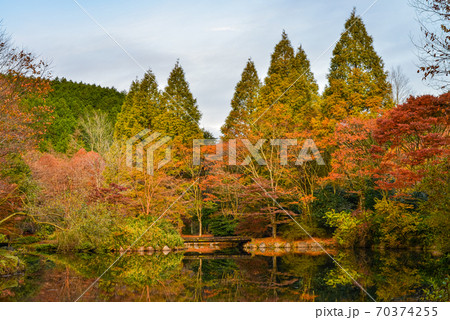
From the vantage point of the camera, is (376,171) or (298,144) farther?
(298,144)

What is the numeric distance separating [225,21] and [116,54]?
553 centimetres

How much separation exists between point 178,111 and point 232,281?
17.8 metres

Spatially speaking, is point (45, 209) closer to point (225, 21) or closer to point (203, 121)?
point (225, 21)

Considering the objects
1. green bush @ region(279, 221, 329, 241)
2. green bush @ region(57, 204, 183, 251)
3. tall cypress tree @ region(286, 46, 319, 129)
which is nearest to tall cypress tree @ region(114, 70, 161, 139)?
tall cypress tree @ region(286, 46, 319, 129)

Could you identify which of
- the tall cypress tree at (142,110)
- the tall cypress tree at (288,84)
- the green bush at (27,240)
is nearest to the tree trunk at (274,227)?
the tall cypress tree at (288,84)

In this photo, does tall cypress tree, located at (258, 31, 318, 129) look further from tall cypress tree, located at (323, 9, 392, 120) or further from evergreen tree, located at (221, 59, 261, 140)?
tall cypress tree, located at (323, 9, 392, 120)

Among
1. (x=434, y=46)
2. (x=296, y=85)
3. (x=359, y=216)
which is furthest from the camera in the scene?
(x=296, y=85)

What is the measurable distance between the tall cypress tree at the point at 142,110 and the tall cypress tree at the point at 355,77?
1102 centimetres

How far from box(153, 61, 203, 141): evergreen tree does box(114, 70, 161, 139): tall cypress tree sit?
802mm

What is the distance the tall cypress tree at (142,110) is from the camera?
25.3 meters

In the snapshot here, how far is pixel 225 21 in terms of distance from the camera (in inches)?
625

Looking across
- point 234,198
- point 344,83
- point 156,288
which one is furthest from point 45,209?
point 344,83

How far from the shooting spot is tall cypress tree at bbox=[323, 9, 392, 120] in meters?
19.7

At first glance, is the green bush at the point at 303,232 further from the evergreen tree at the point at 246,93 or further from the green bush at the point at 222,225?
the evergreen tree at the point at 246,93
